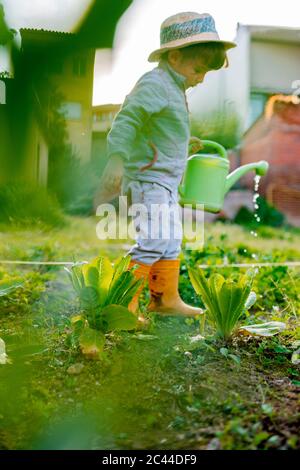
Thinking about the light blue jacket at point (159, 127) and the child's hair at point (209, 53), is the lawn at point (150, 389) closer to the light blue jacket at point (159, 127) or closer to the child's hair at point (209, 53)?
the light blue jacket at point (159, 127)

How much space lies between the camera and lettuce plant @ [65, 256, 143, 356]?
1.03m

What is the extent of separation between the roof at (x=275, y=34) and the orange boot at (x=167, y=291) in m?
0.85

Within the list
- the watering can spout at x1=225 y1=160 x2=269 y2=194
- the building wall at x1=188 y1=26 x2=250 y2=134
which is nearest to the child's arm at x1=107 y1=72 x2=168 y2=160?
the building wall at x1=188 y1=26 x2=250 y2=134

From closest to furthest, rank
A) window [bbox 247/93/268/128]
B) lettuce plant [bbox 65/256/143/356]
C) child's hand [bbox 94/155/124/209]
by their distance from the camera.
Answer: lettuce plant [bbox 65/256/143/356] → child's hand [bbox 94/155/124/209] → window [bbox 247/93/268/128]

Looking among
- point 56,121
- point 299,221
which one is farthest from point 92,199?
point 299,221

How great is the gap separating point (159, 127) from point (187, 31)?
256 mm

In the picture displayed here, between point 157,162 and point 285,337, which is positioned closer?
point 285,337

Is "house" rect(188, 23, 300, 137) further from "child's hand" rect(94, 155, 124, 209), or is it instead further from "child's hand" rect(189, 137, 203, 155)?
"child's hand" rect(94, 155, 124, 209)

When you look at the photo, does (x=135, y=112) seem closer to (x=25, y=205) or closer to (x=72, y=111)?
(x=72, y=111)

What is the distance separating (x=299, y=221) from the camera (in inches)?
183

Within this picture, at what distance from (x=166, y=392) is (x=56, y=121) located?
52 centimetres

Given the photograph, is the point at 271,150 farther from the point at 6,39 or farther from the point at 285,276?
the point at 6,39

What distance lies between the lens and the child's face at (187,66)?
1.43 metres

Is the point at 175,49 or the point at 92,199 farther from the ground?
the point at 175,49
